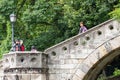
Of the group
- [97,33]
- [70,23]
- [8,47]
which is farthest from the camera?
[8,47]

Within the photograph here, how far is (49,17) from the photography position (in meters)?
27.8

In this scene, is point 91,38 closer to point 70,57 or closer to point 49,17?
point 70,57

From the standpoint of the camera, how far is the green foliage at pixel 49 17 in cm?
2659

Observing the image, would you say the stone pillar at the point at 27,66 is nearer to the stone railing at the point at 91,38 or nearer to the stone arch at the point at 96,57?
the stone railing at the point at 91,38

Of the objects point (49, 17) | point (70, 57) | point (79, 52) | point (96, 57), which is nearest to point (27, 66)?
point (70, 57)

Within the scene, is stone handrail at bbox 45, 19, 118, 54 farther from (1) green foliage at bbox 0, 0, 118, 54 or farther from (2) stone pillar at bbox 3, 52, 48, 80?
(1) green foliage at bbox 0, 0, 118, 54

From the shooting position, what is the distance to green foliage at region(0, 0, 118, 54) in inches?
1047

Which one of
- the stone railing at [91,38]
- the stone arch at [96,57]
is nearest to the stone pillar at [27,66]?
the stone railing at [91,38]

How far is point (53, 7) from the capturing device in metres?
28.1

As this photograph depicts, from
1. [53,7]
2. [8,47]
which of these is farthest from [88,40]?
[8,47]

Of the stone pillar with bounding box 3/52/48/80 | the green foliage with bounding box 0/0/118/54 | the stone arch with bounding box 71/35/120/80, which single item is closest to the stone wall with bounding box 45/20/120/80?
the stone arch with bounding box 71/35/120/80

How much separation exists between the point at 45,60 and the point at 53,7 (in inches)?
296

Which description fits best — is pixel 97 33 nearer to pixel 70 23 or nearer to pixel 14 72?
pixel 14 72

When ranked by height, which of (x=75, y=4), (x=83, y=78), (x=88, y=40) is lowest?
(x=83, y=78)
